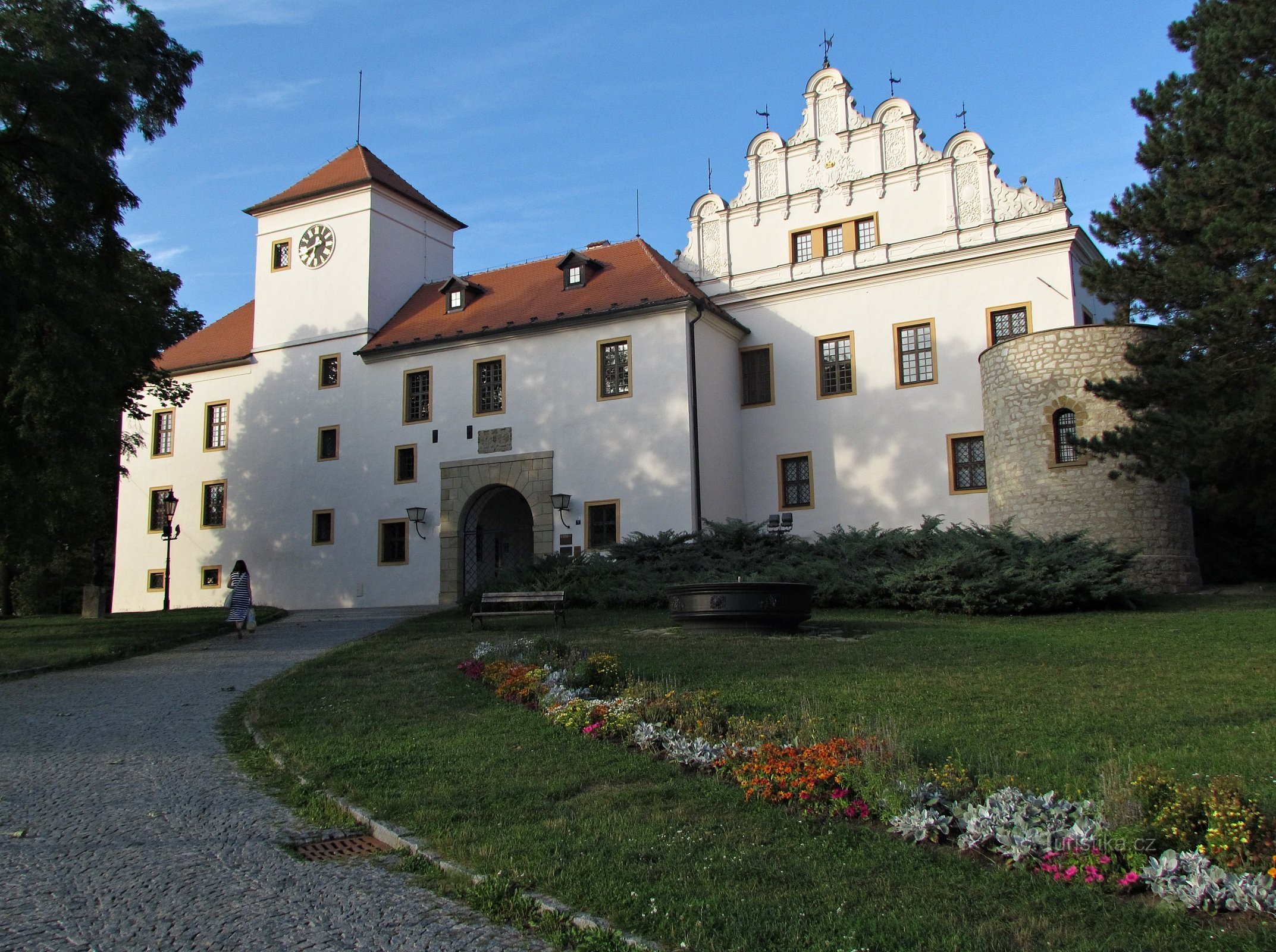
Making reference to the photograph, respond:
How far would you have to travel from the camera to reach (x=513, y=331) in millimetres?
27828

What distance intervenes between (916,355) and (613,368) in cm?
735

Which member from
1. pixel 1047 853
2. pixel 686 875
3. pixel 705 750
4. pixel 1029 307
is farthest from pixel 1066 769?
pixel 1029 307

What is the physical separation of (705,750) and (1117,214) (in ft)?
46.6

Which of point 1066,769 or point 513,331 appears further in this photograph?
point 513,331

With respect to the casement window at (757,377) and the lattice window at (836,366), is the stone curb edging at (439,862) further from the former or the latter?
the casement window at (757,377)

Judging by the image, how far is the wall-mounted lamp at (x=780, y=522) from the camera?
81.1ft

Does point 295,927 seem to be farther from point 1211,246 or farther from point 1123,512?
point 1123,512

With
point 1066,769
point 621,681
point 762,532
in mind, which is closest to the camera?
point 1066,769

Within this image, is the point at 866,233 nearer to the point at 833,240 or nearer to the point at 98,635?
the point at 833,240

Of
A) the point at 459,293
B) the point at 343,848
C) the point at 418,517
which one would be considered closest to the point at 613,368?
the point at 459,293

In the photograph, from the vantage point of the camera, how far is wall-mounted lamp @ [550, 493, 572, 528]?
86.0 ft

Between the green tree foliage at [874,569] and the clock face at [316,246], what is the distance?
13.8m

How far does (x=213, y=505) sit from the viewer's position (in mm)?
32844

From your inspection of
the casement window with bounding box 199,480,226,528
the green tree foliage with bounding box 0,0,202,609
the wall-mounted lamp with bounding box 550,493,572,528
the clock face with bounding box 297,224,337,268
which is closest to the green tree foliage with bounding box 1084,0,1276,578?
the wall-mounted lamp with bounding box 550,493,572,528
